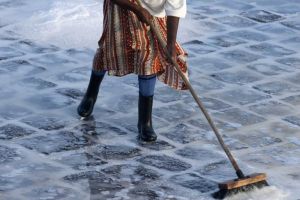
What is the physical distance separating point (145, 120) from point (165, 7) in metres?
0.86

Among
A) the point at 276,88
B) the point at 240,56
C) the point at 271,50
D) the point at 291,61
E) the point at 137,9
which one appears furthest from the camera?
the point at 271,50

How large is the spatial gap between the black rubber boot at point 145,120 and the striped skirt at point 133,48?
Result: 20 centimetres

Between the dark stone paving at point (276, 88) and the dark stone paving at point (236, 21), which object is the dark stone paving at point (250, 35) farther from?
the dark stone paving at point (276, 88)

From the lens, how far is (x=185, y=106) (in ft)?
24.9

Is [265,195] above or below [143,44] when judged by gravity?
below

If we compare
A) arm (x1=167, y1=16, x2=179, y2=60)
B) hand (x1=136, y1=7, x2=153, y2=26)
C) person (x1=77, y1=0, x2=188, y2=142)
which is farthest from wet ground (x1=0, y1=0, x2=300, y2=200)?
hand (x1=136, y1=7, x2=153, y2=26)

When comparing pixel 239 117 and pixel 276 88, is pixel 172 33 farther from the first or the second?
pixel 276 88

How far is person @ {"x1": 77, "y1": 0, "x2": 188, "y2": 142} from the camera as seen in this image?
6.45 meters

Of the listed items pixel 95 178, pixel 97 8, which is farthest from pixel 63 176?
pixel 97 8

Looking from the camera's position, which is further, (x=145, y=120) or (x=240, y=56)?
(x=240, y=56)

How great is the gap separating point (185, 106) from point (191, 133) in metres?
0.54

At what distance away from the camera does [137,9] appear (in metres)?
6.42

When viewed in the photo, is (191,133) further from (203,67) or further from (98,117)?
(203,67)

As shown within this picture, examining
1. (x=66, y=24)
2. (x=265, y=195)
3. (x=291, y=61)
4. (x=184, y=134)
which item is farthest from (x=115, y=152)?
A: (x=66, y=24)
